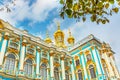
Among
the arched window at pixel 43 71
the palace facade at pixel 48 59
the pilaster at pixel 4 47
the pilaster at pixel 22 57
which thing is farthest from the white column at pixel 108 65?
the pilaster at pixel 4 47

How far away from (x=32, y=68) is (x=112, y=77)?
13518 millimetres

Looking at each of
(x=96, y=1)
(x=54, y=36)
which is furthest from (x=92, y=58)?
(x=96, y=1)

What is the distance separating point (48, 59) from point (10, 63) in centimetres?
692

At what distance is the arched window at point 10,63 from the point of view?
18966mm

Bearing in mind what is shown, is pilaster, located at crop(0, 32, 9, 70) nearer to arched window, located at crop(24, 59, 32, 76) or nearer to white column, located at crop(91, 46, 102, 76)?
arched window, located at crop(24, 59, 32, 76)

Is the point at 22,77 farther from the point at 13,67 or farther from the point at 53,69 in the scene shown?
the point at 53,69

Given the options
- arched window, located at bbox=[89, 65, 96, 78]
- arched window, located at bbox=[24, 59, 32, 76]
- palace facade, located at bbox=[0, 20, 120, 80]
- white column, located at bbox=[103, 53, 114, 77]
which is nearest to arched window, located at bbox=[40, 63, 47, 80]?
Result: palace facade, located at bbox=[0, 20, 120, 80]

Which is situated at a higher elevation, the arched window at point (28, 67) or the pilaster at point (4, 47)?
the pilaster at point (4, 47)

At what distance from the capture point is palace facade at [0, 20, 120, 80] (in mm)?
19766

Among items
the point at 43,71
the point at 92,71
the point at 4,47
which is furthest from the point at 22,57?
the point at 92,71

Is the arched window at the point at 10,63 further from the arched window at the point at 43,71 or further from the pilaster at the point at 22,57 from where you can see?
the arched window at the point at 43,71

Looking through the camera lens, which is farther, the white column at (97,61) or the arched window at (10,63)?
the white column at (97,61)

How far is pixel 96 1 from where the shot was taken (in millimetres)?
4914

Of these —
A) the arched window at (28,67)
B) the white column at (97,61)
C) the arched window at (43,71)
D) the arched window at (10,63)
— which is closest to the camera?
the arched window at (10,63)
